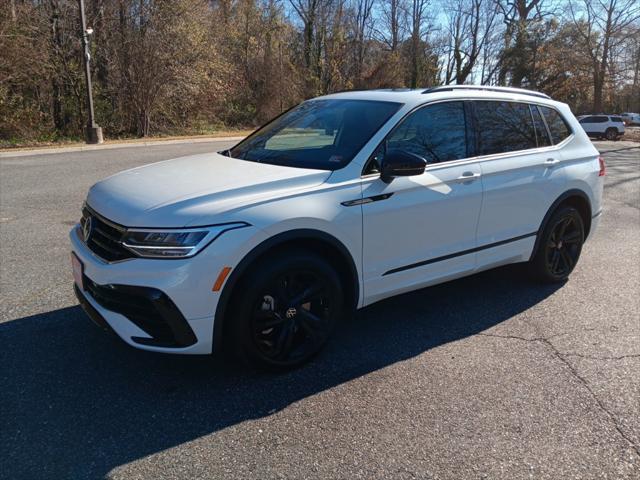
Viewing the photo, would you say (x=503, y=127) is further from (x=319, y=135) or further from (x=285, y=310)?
(x=285, y=310)

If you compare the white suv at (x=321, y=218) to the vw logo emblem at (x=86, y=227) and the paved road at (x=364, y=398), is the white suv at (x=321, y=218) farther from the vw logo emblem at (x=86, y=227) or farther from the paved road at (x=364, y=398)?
the paved road at (x=364, y=398)

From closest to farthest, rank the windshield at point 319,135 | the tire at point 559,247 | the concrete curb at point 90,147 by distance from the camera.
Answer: the windshield at point 319,135, the tire at point 559,247, the concrete curb at point 90,147

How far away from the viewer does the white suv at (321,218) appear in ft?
9.55

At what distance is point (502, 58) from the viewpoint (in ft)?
177

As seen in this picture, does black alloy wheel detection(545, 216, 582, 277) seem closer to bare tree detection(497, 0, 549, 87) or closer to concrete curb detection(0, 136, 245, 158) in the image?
concrete curb detection(0, 136, 245, 158)

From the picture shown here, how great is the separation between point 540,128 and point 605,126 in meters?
33.7

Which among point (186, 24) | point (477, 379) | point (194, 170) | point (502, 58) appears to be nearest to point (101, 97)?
point (186, 24)

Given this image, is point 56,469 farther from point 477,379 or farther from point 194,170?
point 477,379

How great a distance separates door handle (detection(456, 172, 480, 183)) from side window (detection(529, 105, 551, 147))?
1072 millimetres

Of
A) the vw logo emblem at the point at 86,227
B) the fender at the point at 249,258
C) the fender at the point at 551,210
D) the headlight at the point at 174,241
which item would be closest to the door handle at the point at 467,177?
the fender at the point at 551,210

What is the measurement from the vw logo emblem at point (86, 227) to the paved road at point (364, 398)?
777 millimetres

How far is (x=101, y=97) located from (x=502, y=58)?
42.8m

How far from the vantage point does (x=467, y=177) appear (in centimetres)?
401

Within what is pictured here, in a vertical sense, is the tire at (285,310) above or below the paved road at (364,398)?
above
